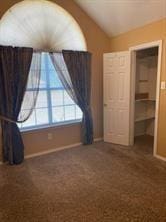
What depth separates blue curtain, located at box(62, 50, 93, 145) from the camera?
359cm

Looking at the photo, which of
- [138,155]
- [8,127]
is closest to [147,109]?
[138,155]

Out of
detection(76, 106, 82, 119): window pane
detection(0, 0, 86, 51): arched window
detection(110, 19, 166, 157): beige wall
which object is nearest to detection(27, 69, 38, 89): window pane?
detection(0, 0, 86, 51): arched window

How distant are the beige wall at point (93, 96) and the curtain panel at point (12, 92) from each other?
283 millimetres

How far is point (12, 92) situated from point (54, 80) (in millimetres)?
933

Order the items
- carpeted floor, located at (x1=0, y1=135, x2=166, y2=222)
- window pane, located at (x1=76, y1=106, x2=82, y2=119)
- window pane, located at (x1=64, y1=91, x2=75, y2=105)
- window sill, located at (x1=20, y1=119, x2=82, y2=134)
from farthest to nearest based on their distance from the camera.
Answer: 1. window pane, located at (x1=76, y1=106, x2=82, y2=119)
2. window pane, located at (x1=64, y1=91, x2=75, y2=105)
3. window sill, located at (x1=20, y1=119, x2=82, y2=134)
4. carpeted floor, located at (x1=0, y1=135, x2=166, y2=222)

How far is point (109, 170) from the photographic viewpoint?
2.93m

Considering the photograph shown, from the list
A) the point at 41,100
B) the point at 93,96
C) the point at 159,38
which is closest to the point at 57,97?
the point at 41,100

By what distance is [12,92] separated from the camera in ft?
10.1

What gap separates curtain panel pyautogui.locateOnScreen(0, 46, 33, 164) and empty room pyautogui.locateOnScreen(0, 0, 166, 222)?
0.05 feet

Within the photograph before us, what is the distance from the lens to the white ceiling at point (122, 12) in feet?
9.55

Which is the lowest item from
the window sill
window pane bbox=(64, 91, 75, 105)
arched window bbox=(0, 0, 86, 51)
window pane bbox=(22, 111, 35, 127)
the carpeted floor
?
the carpeted floor

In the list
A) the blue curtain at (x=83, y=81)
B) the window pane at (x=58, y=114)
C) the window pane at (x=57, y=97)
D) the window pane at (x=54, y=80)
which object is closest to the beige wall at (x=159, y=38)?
the blue curtain at (x=83, y=81)

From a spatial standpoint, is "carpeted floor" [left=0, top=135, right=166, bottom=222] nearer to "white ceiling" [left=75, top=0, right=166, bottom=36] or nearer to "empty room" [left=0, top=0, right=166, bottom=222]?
"empty room" [left=0, top=0, right=166, bottom=222]

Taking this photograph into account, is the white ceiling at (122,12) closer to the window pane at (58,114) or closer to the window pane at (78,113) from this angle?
the window pane at (78,113)
